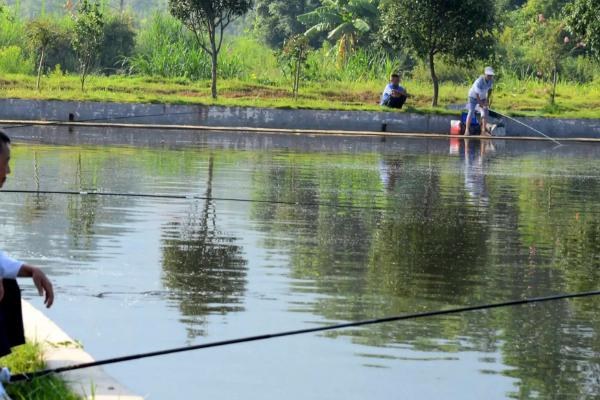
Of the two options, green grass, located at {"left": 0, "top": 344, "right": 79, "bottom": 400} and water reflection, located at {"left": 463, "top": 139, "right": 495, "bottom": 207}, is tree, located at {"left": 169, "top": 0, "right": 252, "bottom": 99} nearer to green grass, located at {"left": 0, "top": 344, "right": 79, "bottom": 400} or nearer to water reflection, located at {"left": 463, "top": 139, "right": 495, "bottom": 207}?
water reflection, located at {"left": 463, "top": 139, "right": 495, "bottom": 207}

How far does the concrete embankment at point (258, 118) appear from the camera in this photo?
33.2 m

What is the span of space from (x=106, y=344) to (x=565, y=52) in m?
36.3

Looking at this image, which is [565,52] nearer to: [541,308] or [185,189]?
[185,189]

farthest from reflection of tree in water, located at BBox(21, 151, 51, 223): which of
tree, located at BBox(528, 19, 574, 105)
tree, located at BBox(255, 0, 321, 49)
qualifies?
tree, located at BBox(255, 0, 321, 49)

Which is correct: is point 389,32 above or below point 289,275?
above

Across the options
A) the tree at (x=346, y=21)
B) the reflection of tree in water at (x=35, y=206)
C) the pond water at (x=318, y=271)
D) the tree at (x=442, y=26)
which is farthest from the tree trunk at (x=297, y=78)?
the reflection of tree in water at (x=35, y=206)

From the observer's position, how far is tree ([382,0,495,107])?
35.1m

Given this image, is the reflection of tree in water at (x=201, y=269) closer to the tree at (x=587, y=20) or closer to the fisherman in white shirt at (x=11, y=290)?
the fisherman in white shirt at (x=11, y=290)

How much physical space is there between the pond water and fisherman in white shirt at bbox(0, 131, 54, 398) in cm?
93

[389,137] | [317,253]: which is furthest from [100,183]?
[389,137]

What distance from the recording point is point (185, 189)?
17.2 m

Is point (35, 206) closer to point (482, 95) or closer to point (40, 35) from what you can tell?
point (482, 95)

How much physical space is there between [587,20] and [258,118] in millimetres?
8091

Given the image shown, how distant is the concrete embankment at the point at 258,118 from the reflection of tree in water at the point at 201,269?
19.1 meters
